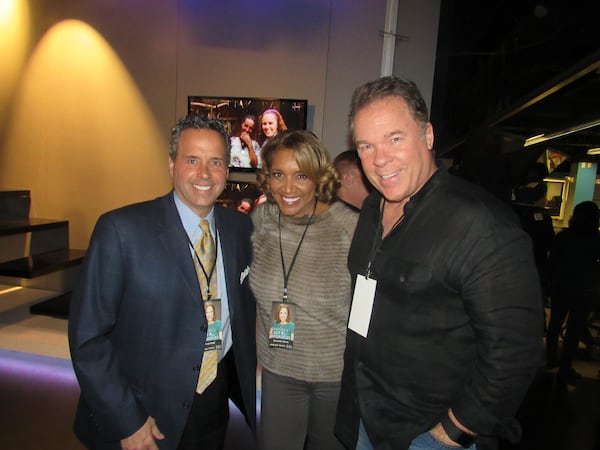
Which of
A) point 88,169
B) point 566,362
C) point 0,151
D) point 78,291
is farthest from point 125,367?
point 0,151

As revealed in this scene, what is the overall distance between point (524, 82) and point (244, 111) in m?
2.52

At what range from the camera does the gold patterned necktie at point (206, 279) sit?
1.56 m

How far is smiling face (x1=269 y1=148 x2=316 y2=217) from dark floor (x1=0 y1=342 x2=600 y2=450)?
5.94ft

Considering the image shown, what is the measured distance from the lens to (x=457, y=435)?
46.4 inches

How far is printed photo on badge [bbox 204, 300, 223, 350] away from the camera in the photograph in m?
1.52

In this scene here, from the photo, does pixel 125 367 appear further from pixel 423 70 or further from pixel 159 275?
pixel 423 70

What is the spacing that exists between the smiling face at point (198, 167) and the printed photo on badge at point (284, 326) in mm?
566

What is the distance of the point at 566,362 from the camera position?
101 inches

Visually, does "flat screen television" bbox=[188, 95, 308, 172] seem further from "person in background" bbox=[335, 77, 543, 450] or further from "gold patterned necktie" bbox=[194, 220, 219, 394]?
"person in background" bbox=[335, 77, 543, 450]

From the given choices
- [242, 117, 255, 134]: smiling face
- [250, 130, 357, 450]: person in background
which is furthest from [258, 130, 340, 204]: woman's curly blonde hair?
[242, 117, 255, 134]: smiling face

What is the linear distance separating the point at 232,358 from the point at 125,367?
0.46 metres

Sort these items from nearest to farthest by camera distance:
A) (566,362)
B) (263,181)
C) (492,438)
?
1. (492,438)
2. (263,181)
3. (566,362)

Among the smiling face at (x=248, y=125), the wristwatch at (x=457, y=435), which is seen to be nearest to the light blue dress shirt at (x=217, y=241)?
the wristwatch at (x=457, y=435)

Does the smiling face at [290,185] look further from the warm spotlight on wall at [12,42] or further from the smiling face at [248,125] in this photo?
the warm spotlight on wall at [12,42]
